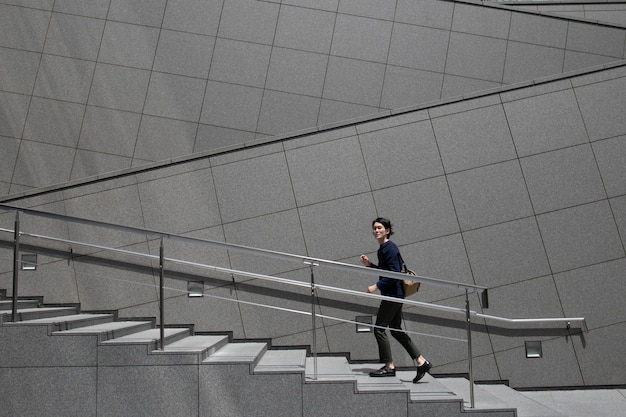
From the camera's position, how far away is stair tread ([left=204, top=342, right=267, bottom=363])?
4.95m

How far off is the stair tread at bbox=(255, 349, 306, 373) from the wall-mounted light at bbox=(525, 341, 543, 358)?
2.39 metres

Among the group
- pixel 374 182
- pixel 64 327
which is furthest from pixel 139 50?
pixel 64 327

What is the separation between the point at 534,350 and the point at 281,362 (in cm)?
298

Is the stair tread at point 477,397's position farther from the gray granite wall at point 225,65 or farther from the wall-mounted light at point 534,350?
the gray granite wall at point 225,65

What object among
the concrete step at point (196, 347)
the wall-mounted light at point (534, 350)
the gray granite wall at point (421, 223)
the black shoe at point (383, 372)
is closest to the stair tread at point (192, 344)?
the concrete step at point (196, 347)

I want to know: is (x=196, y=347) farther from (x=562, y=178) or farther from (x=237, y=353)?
(x=562, y=178)

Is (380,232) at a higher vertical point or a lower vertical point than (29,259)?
lower

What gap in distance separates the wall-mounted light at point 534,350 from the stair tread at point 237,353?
2727 millimetres

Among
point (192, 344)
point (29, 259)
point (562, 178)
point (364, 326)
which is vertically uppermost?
point (562, 178)

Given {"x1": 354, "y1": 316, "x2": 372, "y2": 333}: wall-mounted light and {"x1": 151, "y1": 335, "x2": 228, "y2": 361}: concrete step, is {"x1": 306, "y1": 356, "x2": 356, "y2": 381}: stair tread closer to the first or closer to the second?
{"x1": 354, "y1": 316, "x2": 372, "y2": 333}: wall-mounted light

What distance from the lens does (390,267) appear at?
5309 mm

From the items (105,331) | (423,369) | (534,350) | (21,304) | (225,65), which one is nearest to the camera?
(105,331)

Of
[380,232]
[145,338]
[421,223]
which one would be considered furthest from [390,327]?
[421,223]

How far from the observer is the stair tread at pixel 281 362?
486cm
